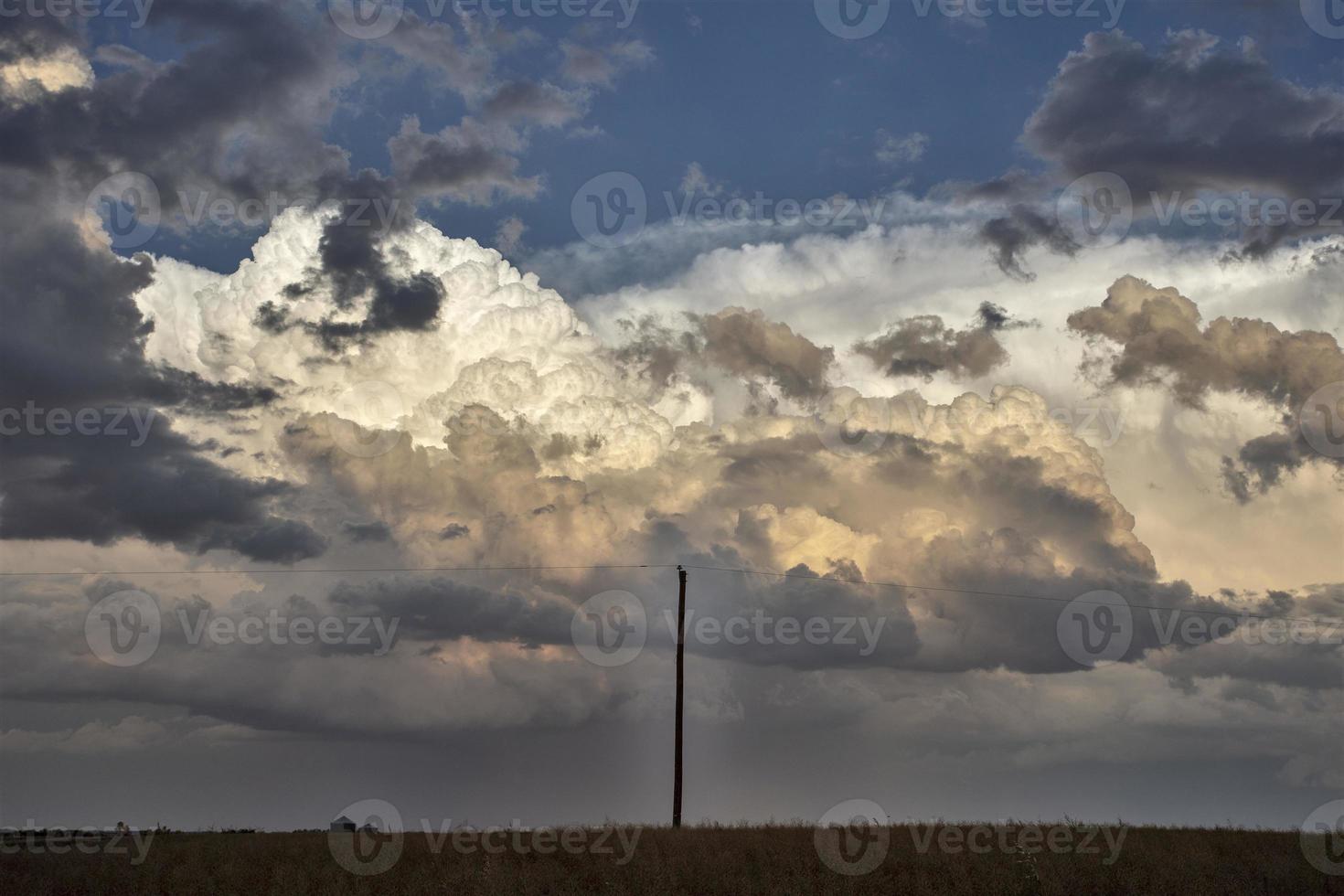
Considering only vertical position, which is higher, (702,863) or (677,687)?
(677,687)

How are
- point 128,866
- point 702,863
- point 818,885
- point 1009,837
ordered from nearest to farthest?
point 818,885
point 702,863
point 128,866
point 1009,837

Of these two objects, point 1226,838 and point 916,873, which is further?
point 1226,838

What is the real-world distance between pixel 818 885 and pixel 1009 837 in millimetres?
9242

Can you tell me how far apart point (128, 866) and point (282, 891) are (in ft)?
23.2

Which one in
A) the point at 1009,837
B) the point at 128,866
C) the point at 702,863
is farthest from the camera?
the point at 1009,837

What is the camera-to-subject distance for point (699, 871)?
29203mm

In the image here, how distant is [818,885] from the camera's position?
2788cm

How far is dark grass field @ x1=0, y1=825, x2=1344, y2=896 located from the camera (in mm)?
28031

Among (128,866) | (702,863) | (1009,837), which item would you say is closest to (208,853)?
(128,866)

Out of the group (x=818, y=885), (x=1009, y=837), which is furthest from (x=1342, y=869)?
(x=818, y=885)

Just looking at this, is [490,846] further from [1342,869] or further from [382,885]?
[1342,869]

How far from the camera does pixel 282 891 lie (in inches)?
1107

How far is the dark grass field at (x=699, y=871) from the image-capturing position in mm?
28031

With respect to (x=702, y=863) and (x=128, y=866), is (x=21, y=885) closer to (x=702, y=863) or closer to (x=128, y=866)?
(x=128, y=866)
